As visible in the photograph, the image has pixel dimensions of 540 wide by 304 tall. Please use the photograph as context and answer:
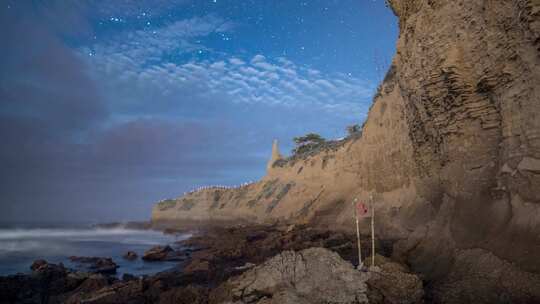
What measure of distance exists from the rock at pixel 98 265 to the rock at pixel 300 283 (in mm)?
11445

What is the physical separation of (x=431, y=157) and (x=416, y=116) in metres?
1.95

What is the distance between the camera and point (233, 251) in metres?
18.9

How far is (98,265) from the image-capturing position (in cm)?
1900

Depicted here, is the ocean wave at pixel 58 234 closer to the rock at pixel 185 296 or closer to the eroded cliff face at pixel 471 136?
the rock at pixel 185 296

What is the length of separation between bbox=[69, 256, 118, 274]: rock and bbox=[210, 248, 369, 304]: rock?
37.5ft

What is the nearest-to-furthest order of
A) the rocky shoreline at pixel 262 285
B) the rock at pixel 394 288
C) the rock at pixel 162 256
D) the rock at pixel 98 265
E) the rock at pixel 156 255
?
the rock at pixel 394 288 → the rocky shoreline at pixel 262 285 → the rock at pixel 98 265 → the rock at pixel 162 256 → the rock at pixel 156 255

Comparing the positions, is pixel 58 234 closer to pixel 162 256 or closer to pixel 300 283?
pixel 162 256

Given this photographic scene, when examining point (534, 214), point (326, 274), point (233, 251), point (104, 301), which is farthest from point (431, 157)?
point (104, 301)

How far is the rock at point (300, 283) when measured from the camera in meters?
7.82

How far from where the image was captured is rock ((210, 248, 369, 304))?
782 centimetres

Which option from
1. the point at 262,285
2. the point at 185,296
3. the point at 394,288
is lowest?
the point at 185,296

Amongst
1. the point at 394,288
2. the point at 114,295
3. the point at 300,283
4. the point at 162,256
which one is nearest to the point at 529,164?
the point at 394,288

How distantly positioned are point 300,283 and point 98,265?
15.6 metres

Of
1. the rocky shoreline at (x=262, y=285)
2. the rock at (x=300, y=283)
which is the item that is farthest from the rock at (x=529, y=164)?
the rock at (x=300, y=283)
